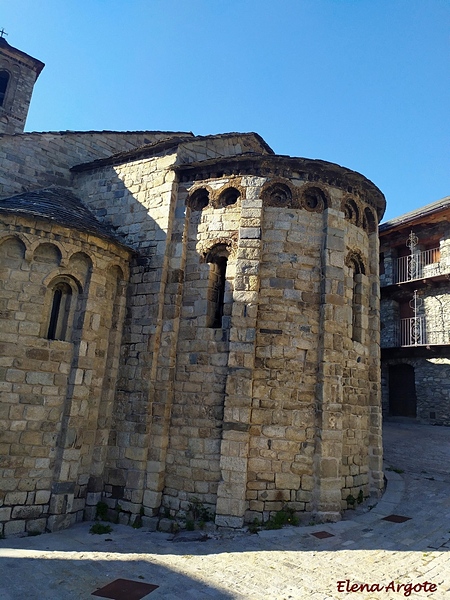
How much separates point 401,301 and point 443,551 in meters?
14.7

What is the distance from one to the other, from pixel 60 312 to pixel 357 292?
Answer: 18.7ft

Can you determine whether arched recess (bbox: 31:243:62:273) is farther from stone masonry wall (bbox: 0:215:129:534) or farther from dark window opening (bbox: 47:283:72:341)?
dark window opening (bbox: 47:283:72:341)

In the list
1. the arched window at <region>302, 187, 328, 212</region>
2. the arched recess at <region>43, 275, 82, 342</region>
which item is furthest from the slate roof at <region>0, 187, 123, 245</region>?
the arched window at <region>302, 187, 328, 212</region>

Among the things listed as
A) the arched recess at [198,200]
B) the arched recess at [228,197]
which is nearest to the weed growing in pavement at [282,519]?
the arched recess at [228,197]

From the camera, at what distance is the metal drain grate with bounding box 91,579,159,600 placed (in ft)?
15.9

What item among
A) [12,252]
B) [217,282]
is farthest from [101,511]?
[12,252]

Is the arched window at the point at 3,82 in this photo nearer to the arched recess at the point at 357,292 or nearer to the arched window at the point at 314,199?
the arched window at the point at 314,199

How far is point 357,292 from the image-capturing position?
357 inches

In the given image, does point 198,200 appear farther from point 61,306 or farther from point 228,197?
point 61,306

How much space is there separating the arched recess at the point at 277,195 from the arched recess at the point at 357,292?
167 centimetres

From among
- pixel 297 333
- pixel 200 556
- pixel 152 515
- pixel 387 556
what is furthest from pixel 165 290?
pixel 387 556

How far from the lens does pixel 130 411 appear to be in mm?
8141

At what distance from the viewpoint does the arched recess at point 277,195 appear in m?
8.28

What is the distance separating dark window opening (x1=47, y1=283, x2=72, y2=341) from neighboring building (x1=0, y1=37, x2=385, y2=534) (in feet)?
0.09
